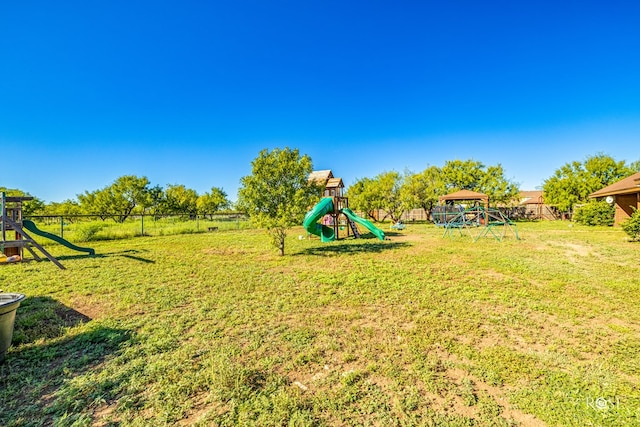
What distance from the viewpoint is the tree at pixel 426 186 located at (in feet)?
84.5

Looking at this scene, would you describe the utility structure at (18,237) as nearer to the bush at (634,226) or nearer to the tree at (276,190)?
the tree at (276,190)

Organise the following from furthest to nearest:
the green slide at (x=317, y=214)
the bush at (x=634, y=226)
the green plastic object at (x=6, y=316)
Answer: the green slide at (x=317, y=214)
the bush at (x=634, y=226)
the green plastic object at (x=6, y=316)

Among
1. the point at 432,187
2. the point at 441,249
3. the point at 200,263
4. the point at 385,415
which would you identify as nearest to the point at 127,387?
the point at 385,415

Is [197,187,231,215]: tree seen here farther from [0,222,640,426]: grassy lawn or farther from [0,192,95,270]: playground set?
[0,222,640,426]: grassy lawn

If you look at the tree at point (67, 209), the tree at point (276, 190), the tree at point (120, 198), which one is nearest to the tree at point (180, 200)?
the tree at point (120, 198)

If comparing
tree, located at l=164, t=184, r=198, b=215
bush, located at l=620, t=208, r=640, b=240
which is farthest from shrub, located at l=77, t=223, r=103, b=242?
bush, located at l=620, t=208, r=640, b=240

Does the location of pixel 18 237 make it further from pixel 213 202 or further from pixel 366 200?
pixel 213 202

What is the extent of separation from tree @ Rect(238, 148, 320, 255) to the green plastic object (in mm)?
5875

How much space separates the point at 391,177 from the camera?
24984mm

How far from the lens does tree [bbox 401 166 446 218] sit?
84.5 feet

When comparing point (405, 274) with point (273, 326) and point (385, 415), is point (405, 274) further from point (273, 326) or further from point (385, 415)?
point (385, 415)

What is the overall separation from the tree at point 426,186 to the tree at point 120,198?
2603 centimetres

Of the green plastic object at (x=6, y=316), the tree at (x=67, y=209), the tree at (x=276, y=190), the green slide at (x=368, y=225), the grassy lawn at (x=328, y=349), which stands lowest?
→ the grassy lawn at (x=328, y=349)

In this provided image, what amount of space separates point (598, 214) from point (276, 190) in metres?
22.1
